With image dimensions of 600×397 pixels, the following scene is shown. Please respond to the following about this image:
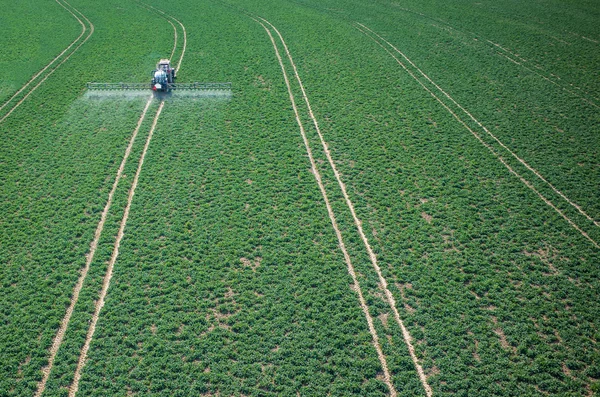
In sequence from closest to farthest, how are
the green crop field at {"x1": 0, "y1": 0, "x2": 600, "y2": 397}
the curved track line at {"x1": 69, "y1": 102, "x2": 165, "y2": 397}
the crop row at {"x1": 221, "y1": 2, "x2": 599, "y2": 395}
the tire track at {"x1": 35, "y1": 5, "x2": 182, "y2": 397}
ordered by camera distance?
the curved track line at {"x1": 69, "y1": 102, "x2": 165, "y2": 397}, the tire track at {"x1": 35, "y1": 5, "x2": 182, "y2": 397}, the green crop field at {"x1": 0, "y1": 0, "x2": 600, "y2": 397}, the crop row at {"x1": 221, "y1": 2, "x2": 599, "y2": 395}

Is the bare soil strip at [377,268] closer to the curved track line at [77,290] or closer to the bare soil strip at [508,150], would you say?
the bare soil strip at [508,150]

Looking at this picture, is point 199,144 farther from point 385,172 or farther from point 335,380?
point 335,380

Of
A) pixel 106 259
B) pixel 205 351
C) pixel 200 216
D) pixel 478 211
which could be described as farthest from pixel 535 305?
pixel 106 259

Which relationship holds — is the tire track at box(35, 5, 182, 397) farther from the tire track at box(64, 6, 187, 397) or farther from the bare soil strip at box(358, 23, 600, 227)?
the bare soil strip at box(358, 23, 600, 227)

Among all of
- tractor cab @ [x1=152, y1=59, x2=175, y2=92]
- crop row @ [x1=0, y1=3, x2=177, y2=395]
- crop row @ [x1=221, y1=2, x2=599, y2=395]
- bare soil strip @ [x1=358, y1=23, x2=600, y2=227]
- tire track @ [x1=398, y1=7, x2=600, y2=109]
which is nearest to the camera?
crop row @ [x1=221, y1=2, x2=599, y2=395]

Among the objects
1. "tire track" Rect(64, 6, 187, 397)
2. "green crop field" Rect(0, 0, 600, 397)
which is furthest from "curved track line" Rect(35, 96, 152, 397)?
"tire track" Rect(64, 6, 187, 397)

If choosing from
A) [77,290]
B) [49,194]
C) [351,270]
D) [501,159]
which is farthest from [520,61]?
[77,290]

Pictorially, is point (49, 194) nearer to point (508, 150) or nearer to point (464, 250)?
point (464, 250)

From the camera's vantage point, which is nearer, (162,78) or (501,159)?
(501,159)
